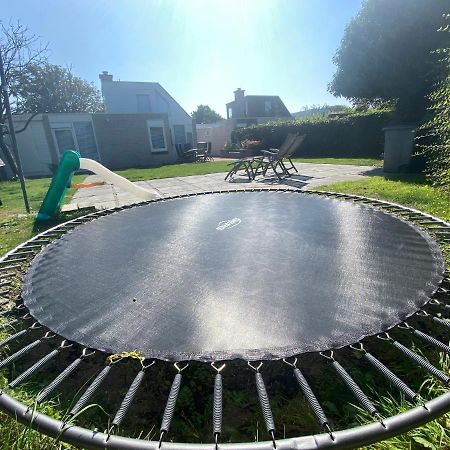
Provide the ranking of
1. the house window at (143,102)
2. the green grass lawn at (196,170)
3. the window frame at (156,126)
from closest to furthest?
the green grass lawn at (196,170) < the window frame at (156,126) < the house window at (143,102)

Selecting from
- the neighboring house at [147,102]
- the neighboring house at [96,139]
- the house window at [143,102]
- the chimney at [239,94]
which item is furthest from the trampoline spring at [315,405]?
the chimney at [239,94]

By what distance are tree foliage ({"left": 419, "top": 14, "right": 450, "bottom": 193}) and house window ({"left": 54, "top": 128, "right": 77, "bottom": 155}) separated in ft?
40.1

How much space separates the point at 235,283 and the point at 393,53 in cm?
776

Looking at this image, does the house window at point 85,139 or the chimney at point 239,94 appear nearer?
the house window at point 85,139

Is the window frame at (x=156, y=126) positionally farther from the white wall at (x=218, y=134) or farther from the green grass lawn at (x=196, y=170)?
the white wall at (x=218, y=134)

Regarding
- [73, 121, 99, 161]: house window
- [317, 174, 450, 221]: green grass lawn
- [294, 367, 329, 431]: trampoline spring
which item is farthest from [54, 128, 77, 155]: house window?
[294, 367, 329, 431]: trampoline spring

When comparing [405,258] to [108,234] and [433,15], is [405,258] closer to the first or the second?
[108,234]

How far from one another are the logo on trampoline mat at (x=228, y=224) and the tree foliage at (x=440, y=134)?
2.33 m

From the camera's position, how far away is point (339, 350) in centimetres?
106

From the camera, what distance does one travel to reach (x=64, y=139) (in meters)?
12.4

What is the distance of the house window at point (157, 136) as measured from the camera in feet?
44.8

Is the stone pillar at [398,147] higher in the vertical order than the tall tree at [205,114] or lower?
lower

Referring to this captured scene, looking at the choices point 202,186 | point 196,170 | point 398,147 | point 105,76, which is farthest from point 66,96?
point 398,147

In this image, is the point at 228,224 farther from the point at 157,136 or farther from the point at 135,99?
the point at 135,99
